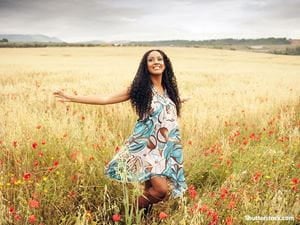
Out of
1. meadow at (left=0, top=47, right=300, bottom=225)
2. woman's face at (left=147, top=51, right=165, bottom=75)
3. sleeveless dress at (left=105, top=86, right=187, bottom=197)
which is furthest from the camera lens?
woman's face at (left=147, top=51, right=165, bottom=75)

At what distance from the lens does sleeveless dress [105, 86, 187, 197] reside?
3051mm

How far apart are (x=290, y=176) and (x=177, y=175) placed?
1.28 metres

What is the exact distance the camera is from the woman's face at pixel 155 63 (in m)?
3.40

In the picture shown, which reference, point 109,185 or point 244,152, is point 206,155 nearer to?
point 244,152

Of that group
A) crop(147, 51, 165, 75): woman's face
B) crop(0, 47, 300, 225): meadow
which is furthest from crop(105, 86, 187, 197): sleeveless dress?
crop(147, 51, 165, 75): woman's face

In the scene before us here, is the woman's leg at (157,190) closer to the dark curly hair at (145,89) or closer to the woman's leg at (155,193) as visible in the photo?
the woman's leg at (155,193)

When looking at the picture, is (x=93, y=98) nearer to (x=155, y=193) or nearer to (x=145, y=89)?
(x=145, y=89)

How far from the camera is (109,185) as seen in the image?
126 inches

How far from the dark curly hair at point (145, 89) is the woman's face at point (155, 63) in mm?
49

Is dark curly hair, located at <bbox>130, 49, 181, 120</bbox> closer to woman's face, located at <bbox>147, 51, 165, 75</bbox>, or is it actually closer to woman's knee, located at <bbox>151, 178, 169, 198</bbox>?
woman's face, located at <bbox>147, 51, 165, 75</bbox>

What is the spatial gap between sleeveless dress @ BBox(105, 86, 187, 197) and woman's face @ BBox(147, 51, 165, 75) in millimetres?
264

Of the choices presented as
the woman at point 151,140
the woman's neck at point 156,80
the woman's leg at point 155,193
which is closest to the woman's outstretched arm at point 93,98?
the woman at point 151,140

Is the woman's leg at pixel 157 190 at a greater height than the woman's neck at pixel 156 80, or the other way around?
the woman's neck at pixel 156 80

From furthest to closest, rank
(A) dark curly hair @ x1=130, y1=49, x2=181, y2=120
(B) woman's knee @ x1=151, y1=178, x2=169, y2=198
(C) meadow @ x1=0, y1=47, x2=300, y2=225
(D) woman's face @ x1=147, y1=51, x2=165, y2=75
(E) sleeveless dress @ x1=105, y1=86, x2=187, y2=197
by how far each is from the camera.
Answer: (D) woman's face @ x1=147, y1=51, x2=165, y2=75 < (A) dark curly hair @ x1=130, y1=49, x2=181, y2=120 < (E) sleeveless dress @ x1=105, y1=86, x2=187, y2=197 < (B) woman's knee @ x1=151, y1=178, x2=169, y2=198 < (C) meadow @ x1=0, y1=47, x2=300, y2=225
